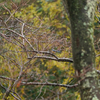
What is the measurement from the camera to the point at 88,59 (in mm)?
2779

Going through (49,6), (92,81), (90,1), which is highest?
(49,6)

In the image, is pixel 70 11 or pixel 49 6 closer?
pixel 70 11

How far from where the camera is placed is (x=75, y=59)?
284 centimetres

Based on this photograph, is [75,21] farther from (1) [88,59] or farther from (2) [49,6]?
(2) [49,6]

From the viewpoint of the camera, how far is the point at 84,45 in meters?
2.79

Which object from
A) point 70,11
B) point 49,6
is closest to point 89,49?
point 70,11

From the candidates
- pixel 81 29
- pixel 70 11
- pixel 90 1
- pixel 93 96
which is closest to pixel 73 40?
pixel 81 29

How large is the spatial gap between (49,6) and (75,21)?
6.61m

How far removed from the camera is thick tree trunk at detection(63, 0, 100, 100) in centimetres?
275

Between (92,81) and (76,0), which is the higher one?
(76,0)

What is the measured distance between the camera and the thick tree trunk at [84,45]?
2.75m


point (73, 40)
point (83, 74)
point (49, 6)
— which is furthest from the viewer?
point (49, 6)

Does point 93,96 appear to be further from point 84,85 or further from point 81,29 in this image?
point 81,29

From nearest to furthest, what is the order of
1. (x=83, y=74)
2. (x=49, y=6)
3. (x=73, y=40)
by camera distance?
(x=83, y=74), (x=73, y=40), (x=49, y=6)
